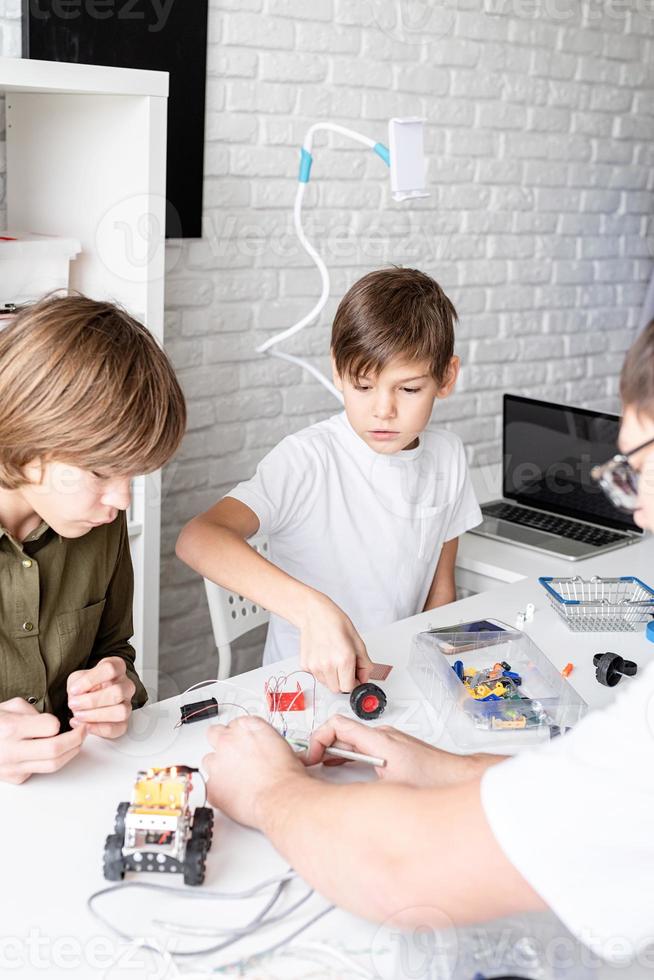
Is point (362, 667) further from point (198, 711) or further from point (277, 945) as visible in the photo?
point (277, 945)

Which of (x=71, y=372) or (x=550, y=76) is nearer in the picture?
(x=71, y=372)

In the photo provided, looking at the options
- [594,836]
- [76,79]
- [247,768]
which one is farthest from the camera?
[76,79]

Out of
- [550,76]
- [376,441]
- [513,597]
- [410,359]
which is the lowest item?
[513,597]

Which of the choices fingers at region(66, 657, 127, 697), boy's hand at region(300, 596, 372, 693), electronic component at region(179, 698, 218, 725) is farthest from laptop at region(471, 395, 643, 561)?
fingers at region(66, 657, 127, 697)

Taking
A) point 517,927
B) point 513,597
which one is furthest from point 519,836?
point 513,597

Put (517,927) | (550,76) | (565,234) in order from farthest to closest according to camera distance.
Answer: (565,234), (550,76), (517,927)

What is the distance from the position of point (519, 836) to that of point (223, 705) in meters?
0.60

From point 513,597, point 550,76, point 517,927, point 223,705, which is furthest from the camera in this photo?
point 550,76

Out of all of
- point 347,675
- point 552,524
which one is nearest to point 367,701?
point 347,675

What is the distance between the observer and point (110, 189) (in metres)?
1.80

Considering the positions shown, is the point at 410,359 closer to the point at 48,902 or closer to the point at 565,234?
the point at 48,902

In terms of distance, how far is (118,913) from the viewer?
35.2 inches

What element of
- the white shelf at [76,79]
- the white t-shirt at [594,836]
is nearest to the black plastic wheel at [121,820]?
the white t-shirt at [594,836]

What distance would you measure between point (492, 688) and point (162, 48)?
146cm
